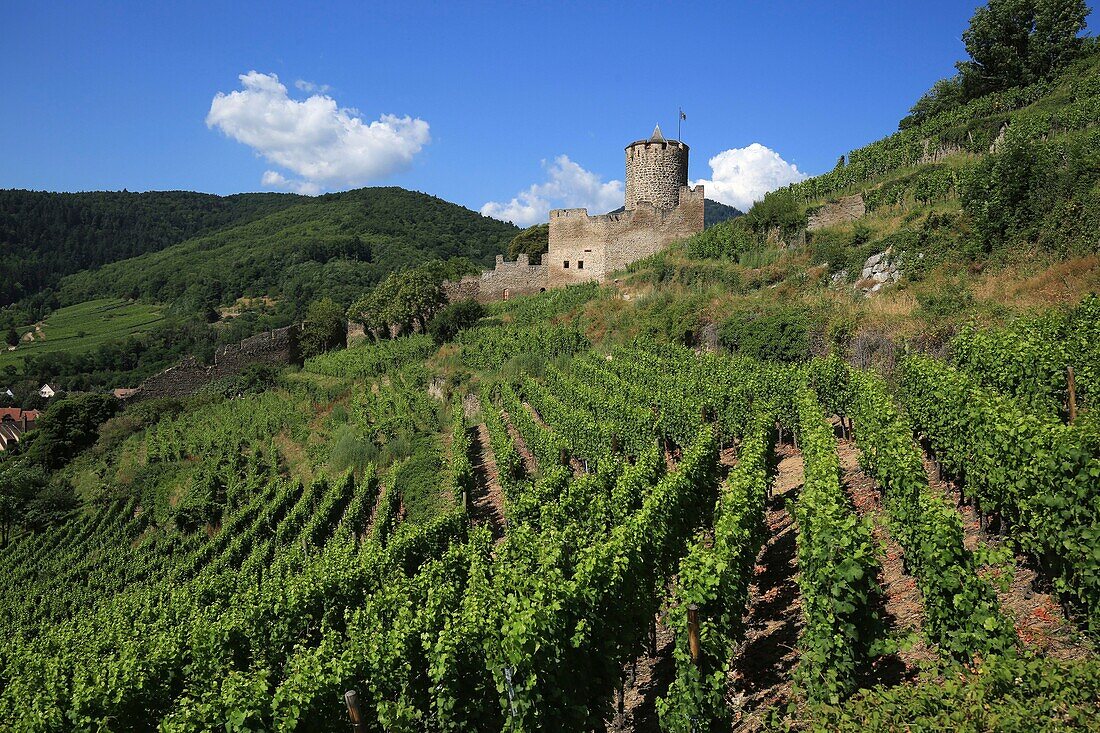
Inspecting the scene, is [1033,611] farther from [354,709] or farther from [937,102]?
[937,102]

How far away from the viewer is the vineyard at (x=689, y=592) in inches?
217

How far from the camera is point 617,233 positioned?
33.3 m

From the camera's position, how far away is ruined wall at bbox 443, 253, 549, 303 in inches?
1421

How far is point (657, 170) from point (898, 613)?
29.7 m

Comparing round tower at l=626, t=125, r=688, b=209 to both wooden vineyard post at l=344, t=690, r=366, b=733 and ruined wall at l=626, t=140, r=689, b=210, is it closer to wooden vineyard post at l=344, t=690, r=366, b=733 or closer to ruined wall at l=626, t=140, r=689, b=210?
ruined wall at l=626, t=140, r=689, b=210

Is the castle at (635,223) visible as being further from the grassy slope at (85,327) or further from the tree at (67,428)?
the grassy slope at (85,327)

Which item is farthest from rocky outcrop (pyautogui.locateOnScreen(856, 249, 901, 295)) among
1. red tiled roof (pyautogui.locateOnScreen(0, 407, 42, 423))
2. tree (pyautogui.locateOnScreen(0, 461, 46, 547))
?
red tiled roof (pyautogui.locateOnScreen(0, 407, 42, 423))

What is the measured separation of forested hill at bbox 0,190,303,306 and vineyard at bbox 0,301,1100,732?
121 meters

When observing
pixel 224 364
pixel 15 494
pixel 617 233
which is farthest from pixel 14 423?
pixel 617 233

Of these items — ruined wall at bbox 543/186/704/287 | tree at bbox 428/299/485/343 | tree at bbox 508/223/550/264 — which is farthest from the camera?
tree at bbox 508/223/550/264

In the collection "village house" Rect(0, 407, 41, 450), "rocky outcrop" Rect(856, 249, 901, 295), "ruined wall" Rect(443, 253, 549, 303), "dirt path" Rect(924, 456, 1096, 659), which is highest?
"ruined wall" Rect(443, 253, 549, 303)

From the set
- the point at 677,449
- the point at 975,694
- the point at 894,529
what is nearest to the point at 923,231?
the point at 677,449

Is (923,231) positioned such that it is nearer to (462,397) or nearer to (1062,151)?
(1062,151)

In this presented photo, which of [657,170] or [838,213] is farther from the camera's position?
[657,170]
